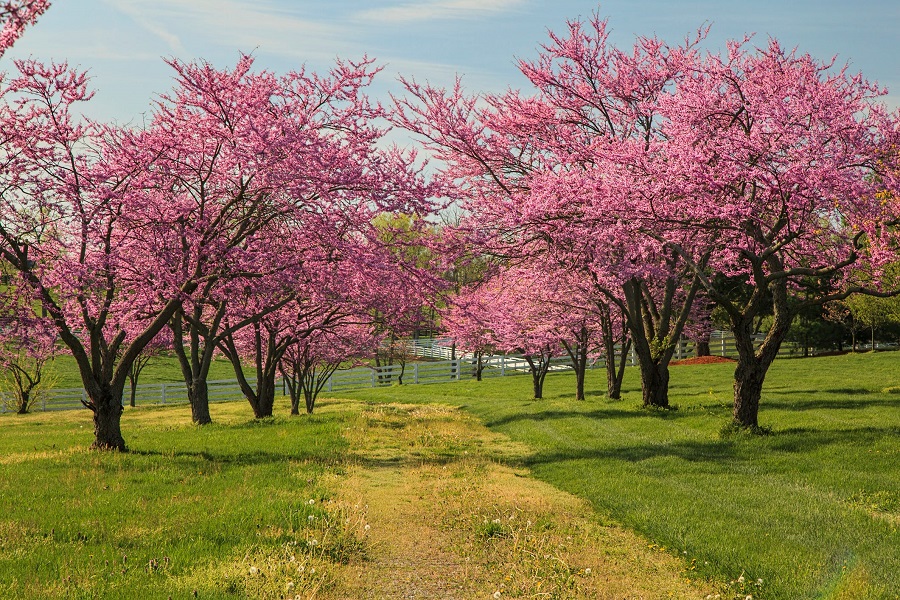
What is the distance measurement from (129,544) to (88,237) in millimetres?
7849

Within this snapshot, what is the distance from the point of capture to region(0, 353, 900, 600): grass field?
269 inches

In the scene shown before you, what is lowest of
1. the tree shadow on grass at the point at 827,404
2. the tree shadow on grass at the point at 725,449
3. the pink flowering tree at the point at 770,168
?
the tree shadow on grass at the point at 725,449

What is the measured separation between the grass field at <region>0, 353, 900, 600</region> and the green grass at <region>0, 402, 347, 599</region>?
35 millimetres

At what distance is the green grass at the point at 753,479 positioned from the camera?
7188mm

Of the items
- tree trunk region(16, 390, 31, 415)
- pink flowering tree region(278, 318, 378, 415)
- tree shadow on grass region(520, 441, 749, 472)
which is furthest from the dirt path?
tree trunk region(16, 390, 31, 415)

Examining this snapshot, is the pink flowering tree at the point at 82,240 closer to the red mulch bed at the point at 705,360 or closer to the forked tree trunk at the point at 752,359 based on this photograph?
the forked tree trunk at the point at 752,359

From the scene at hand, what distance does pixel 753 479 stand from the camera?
35.6 feet

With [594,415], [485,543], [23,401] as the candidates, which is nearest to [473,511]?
[485,543]

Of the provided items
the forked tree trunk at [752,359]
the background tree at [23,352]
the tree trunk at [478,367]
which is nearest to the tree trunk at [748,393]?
the forked tree trunk at [752,359]

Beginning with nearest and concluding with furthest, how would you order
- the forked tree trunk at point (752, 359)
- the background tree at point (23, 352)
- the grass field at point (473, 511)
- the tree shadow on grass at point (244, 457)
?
the grass field at point (473, 511), the tree shadow on grass at point (244, 457), the background tree at point (23, 352), the forked tree trunk at point (752, 359)

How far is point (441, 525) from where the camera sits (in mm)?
8867

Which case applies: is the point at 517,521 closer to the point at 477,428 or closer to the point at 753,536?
the point at 753,536

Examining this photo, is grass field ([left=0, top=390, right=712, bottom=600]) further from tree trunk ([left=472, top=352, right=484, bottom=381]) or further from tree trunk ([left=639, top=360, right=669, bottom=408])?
tree trunk ([left=472, top=352, right=484, bottom=381])

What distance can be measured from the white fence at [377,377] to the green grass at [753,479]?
19551mm
